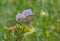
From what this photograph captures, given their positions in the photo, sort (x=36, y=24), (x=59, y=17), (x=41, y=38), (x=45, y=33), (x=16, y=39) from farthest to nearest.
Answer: (x=59, y=17) → (x=36, y=24) → (x=45, y=33) → (x=41, y=38) → (x=16, y=39)

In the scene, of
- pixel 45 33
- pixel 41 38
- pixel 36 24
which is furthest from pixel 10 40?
pixel 36 24

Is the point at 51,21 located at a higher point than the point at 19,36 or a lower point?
lower

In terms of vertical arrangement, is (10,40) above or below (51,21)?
above

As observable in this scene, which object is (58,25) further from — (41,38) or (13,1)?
(13,1)

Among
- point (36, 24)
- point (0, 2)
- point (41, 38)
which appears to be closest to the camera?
point (41, 38)

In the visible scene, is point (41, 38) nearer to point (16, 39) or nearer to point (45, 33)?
point (45, 33)

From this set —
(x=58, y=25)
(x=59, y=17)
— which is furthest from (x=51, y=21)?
(x=59, y=17)

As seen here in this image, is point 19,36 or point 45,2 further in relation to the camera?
point 45,2

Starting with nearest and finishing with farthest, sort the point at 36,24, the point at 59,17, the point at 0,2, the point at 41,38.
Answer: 1. the point at 41,38
2. the point at 36,24
3. the point at 59,17
4. the point at 0,2

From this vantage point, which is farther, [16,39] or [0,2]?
[0,2]
